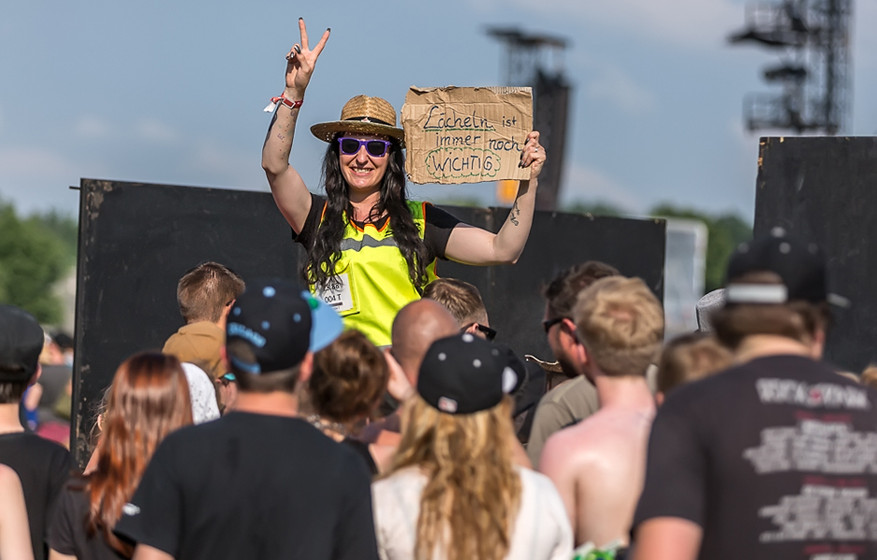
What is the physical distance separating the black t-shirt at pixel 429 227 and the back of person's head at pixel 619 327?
1779mm

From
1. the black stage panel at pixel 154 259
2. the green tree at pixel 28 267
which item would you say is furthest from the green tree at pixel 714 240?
the black stage panel at pixel 154 259

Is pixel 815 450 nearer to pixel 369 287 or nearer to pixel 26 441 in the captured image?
pixel 26 441

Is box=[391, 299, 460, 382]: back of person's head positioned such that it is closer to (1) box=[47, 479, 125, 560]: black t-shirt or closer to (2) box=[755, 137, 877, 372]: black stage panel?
(1) box=[47, 479, 125, 560]: black t-shirt

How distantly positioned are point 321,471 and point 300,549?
190mm

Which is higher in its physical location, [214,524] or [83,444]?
[214,524]

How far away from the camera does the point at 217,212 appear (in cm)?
739

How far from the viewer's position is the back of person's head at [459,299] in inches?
201

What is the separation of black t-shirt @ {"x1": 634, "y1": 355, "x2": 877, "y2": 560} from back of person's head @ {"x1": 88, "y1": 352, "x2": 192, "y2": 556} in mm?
1494

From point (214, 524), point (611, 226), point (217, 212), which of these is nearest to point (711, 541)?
point (214, 524)

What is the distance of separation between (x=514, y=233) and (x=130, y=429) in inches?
79.4

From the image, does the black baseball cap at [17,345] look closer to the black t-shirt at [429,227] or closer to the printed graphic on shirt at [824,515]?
the black t-shirt at [429,227]

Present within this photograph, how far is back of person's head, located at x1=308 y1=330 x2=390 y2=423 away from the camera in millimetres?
3453

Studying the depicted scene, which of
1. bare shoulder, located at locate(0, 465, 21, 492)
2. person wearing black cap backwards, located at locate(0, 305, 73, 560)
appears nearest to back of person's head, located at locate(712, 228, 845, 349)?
bare shoulder, located at locate(0, 465, 21, 492)

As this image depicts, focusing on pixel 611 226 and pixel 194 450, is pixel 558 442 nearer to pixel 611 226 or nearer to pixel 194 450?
pixel 194 450
